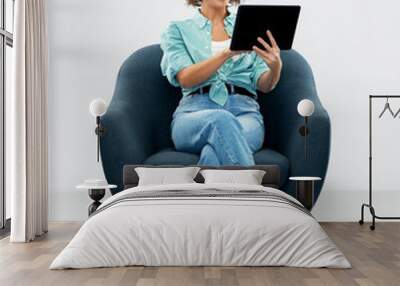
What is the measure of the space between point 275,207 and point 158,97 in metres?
2.36

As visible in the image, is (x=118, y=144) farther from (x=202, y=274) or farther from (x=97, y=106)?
(x=202, y=274)

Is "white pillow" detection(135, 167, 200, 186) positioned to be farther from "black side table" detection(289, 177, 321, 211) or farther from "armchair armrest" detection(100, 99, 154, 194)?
"black side table" detection(289, 177, 321, 211)

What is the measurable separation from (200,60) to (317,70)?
1.21m

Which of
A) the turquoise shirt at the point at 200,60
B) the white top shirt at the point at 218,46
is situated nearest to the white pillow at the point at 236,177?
the turquoise shirt at the point at 200,60

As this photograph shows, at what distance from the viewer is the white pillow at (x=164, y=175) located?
5.11 m

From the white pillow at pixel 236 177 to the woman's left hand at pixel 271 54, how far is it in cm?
105

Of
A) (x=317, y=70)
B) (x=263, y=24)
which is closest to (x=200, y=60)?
(x=263, y=24)

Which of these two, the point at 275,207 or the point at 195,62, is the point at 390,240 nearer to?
the point at 275,207

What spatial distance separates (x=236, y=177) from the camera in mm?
5082

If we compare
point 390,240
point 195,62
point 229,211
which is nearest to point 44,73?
point 195,62

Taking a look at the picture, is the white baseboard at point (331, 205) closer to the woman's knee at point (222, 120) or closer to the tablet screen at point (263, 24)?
the woman's knee at point (222, 120)

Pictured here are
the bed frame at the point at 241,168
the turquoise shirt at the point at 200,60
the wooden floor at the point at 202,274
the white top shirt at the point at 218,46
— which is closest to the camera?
the wooden floor at the point at 202,274

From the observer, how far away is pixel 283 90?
593 cm

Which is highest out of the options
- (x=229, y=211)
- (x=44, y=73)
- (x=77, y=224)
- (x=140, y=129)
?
(x=44, y=73)
